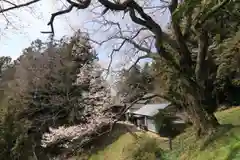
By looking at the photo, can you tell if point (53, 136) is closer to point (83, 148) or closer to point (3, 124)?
point (83, 148)

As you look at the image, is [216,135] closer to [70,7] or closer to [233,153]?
[233,153]

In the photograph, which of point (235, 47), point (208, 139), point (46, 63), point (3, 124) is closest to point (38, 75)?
point (46, 63)

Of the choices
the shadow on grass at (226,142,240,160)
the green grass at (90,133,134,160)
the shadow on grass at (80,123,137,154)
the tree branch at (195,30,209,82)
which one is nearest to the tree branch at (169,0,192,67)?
the tree branch at (195,30,209,82)

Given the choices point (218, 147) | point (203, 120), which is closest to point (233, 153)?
point (218, 147)

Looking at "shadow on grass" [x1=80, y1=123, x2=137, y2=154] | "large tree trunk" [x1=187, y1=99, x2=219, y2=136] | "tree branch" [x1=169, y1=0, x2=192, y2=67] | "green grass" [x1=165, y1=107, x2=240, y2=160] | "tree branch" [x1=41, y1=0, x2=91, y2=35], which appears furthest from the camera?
"shadow on grass" [x1=80, y1=123, x2=137, y2=154]

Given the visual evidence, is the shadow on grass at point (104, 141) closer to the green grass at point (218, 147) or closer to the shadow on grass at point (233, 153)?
the green grass at point (218, 147)

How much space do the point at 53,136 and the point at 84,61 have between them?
22.4ft

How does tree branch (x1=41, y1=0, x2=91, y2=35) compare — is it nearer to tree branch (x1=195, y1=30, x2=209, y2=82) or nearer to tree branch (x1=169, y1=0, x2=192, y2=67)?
tree branch (x1=169, y1=0, x2=192, y2=67)

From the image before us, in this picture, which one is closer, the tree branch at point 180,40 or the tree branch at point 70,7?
the tree branch at point 70,7

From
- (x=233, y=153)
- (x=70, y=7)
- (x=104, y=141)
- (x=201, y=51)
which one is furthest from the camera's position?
(x=104, y=141)

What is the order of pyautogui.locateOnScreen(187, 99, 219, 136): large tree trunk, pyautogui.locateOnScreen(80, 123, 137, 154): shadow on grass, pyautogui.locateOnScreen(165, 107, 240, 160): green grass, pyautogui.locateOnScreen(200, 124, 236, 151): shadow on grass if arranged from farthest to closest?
pyautogui.locateOnScreen(80, 123, 137, 154): shadow on grass → pyautogui.locateOnScreen(187, 99, 219, 136): large tree trunk → pyautogui.locateOnScreen(200, 124, 236, 151): shadow on grass → pyautogui.locateOnScreen(165, 107, 240, 160): green grass

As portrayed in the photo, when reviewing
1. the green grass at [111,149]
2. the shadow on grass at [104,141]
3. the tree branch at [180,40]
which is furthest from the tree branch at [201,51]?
the shadow on grass at [104,141]

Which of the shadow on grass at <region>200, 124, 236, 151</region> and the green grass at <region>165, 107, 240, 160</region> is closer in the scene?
the green grass at <region>165, 107, 240, 160</region>

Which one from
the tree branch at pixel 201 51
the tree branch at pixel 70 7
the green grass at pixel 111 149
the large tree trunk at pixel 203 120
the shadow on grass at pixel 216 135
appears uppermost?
the tree branch at pixel 70 7
